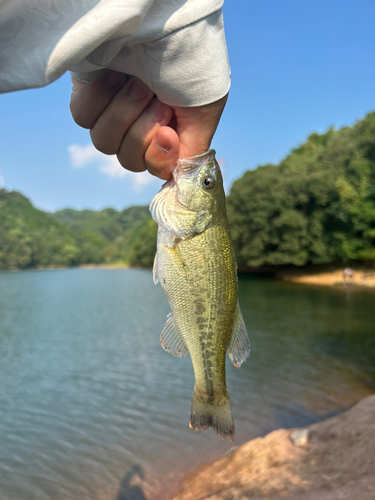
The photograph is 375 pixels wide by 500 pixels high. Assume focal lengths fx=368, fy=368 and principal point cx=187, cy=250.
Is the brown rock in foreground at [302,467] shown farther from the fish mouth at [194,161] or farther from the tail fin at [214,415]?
the fish mouth at [194,161]

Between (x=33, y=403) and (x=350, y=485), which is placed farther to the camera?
(x=33, y=403)

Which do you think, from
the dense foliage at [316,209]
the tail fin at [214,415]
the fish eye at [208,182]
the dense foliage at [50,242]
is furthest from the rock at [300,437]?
the dense foliage at [50,242]

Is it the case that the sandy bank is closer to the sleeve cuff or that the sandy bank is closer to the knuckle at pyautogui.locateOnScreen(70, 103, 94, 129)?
the knuckle at pyautogui.locateOnScreen(70, 103, 94, 129)

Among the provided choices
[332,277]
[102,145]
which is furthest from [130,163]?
[332,277]

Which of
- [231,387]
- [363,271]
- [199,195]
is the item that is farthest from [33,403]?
[363,271]

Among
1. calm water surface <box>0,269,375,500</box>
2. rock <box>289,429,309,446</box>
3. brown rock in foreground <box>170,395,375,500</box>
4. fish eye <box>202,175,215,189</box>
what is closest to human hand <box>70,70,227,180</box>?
fish eye <box>202,175,215,189</box>

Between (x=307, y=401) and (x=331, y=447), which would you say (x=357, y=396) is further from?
(x=331, y=447)

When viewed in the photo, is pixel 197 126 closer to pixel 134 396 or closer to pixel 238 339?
pixel 238 339

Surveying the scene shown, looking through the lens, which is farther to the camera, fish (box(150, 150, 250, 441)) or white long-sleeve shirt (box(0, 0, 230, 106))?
fish (box(150, 150, 250, 441))
